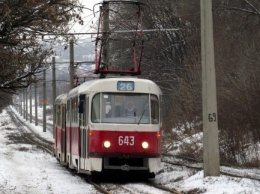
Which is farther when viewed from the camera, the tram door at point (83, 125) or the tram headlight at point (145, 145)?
the tram door at point (83, 125)

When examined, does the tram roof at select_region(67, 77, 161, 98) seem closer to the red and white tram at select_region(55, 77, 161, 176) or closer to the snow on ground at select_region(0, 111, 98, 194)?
the red and white tram at select_region(55, 77, 161, 176)

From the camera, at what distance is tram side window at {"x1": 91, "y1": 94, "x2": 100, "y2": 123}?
16.2 metres

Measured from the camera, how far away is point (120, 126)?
16.0 metres

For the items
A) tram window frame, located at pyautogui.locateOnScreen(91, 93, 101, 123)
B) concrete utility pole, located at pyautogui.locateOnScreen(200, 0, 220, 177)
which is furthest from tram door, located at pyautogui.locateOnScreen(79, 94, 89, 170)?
concrete utility pole, located at pyautogui.locateOnScreen(200, 0, 220, 177)

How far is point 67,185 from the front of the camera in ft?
51.4

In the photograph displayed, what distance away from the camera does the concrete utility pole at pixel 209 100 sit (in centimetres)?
1474

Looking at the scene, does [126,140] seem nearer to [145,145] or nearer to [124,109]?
[145,145]

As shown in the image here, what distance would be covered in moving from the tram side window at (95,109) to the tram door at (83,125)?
202 mm

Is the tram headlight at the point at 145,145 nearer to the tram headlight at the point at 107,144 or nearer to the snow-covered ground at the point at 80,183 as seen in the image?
the tram headlight at the point at 107,144

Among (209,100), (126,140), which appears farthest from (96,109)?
(209,100)

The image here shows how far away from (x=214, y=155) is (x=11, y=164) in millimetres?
10104

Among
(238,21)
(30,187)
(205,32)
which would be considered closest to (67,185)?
(30,187)

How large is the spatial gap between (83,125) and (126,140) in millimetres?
1565

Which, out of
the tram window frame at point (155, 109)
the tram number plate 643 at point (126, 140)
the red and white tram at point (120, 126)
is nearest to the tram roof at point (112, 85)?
the red and white tram at point (120, 126)
